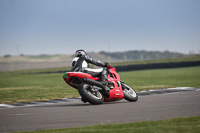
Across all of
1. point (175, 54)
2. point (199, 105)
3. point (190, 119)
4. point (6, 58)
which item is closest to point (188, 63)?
point (175, 54)

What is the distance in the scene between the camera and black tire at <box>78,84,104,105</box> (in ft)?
33.6

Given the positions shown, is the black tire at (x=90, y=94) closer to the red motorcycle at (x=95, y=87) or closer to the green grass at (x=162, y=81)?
the red motorcycle at (x=95, y=87)

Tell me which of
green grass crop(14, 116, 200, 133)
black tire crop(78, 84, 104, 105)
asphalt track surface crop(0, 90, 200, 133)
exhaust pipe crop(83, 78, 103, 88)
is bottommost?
asphalt track surface crop(0, 90, 200, 133)

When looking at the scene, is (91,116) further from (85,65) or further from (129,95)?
(129,95)

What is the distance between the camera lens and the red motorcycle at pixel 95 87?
34.0ft

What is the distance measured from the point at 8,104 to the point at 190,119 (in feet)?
22.7

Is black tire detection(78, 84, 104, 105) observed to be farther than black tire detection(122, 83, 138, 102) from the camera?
No

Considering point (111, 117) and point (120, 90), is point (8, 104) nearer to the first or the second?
point (120, 90)

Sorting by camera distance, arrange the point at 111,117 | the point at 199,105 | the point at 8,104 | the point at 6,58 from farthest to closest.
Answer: the point at 6,58
the point at 8,104
the point at 199,105
the point at 111,117

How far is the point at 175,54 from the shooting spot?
66312 mm

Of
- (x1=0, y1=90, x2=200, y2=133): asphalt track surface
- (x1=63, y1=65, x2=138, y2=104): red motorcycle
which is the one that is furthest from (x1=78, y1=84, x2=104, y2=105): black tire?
(x1=0, y1=90, x2=200, y2=133): asphalt track surface

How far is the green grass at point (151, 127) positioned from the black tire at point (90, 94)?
3593 mm

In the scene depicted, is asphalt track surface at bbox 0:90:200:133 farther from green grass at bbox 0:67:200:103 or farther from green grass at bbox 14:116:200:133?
green grass at bbox 0:67:200:103

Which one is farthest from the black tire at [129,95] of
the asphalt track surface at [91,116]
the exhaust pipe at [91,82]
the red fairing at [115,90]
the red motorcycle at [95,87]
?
the asphalt track surface at [91,116]
